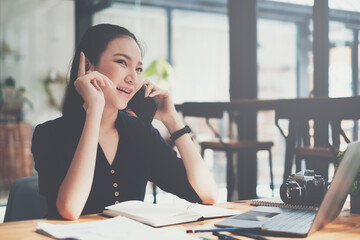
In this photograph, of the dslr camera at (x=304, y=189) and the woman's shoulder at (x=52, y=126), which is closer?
the dslr camera at (x=304, y=189)

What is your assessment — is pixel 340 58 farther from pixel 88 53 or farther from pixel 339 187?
pixel 339 187

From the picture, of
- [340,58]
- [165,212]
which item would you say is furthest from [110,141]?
[340,58]

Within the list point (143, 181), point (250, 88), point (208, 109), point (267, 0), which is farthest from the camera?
point (267, 0)

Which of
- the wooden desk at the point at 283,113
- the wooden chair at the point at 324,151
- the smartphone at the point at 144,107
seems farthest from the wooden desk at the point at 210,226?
the wooden chair at the point at 324,151

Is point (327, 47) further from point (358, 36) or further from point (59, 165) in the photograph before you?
point (59, 165)

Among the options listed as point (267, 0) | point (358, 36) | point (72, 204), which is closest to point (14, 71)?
point (267, 0)

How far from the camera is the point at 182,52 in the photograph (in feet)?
21.1

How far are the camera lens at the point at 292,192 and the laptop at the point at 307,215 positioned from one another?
0.06 m

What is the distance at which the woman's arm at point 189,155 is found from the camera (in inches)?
67.2

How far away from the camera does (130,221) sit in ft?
3.77

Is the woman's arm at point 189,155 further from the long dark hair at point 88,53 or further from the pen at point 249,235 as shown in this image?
the pen at point 249,235

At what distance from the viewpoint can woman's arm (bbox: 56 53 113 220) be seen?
4.49 feet

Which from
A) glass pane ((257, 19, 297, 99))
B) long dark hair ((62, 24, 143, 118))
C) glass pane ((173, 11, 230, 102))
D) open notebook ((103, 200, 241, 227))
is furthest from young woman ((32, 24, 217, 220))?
glass pane ((173, 11, 230, 102))

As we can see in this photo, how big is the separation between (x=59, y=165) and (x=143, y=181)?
0.35 meters
